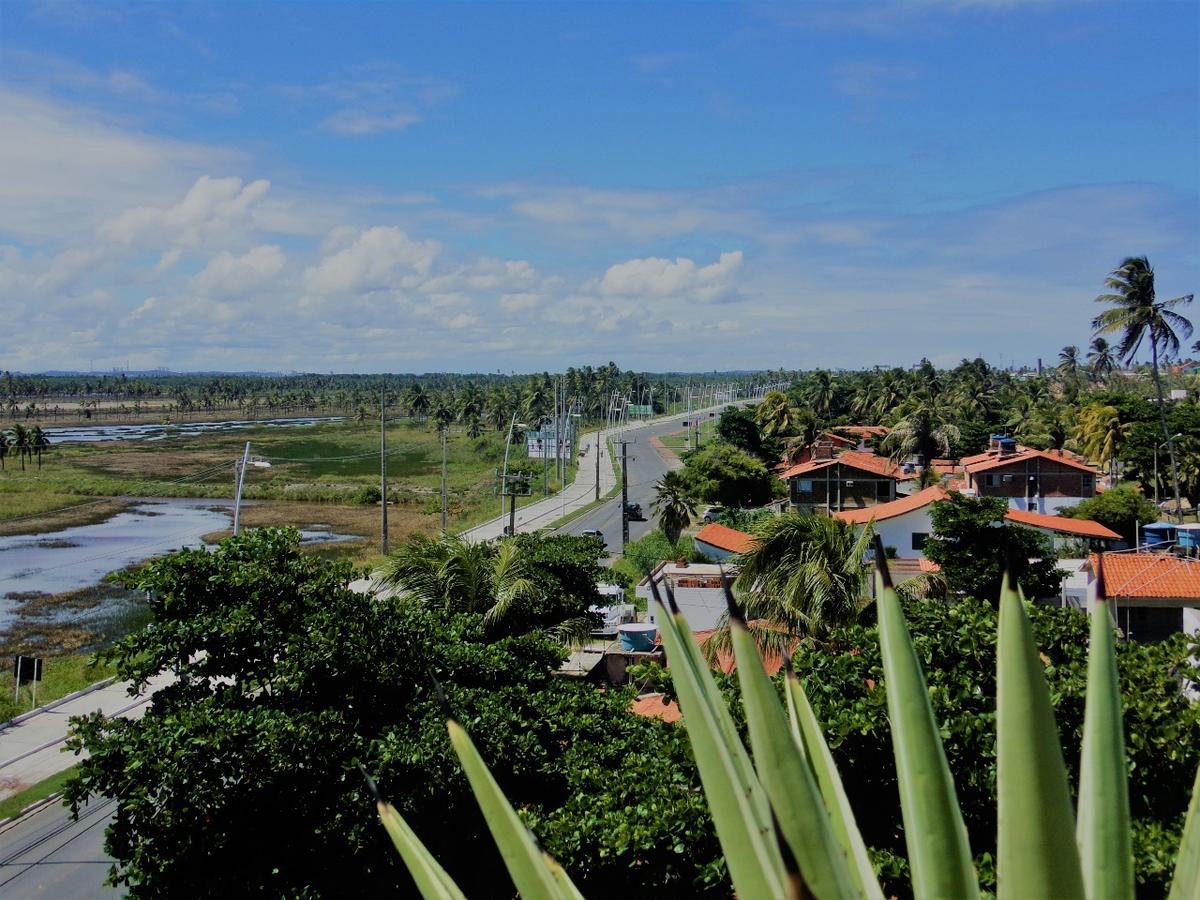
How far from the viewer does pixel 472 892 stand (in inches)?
428

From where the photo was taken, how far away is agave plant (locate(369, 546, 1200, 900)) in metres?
1.88

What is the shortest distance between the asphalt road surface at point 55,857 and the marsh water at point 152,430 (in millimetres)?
109712

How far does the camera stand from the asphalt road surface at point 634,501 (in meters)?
51.9

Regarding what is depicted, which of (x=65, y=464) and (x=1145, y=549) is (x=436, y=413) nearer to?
(x=65, y=464)

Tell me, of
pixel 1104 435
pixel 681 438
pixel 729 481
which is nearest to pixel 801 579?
pixel 729 481

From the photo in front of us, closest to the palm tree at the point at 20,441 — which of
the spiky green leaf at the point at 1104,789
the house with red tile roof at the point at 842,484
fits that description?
the house with red tile roof at the point at 842,484

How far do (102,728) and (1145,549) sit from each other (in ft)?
96.4

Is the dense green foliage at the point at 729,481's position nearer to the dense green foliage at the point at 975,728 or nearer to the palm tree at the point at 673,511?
the palm tree at the point at 673,511

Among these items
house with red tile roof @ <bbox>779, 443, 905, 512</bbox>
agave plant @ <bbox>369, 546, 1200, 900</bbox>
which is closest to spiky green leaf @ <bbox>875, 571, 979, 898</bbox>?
agave plant @ <bbox>369, 546, 1200, 900</bbox>

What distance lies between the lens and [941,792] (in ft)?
6.57

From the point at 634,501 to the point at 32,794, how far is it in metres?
49.5

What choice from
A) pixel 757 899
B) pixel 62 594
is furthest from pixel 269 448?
pixel 757 899

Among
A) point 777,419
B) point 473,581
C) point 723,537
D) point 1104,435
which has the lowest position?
point 723,537

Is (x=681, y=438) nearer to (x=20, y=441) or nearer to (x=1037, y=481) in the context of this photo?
(x=20, y=441)
